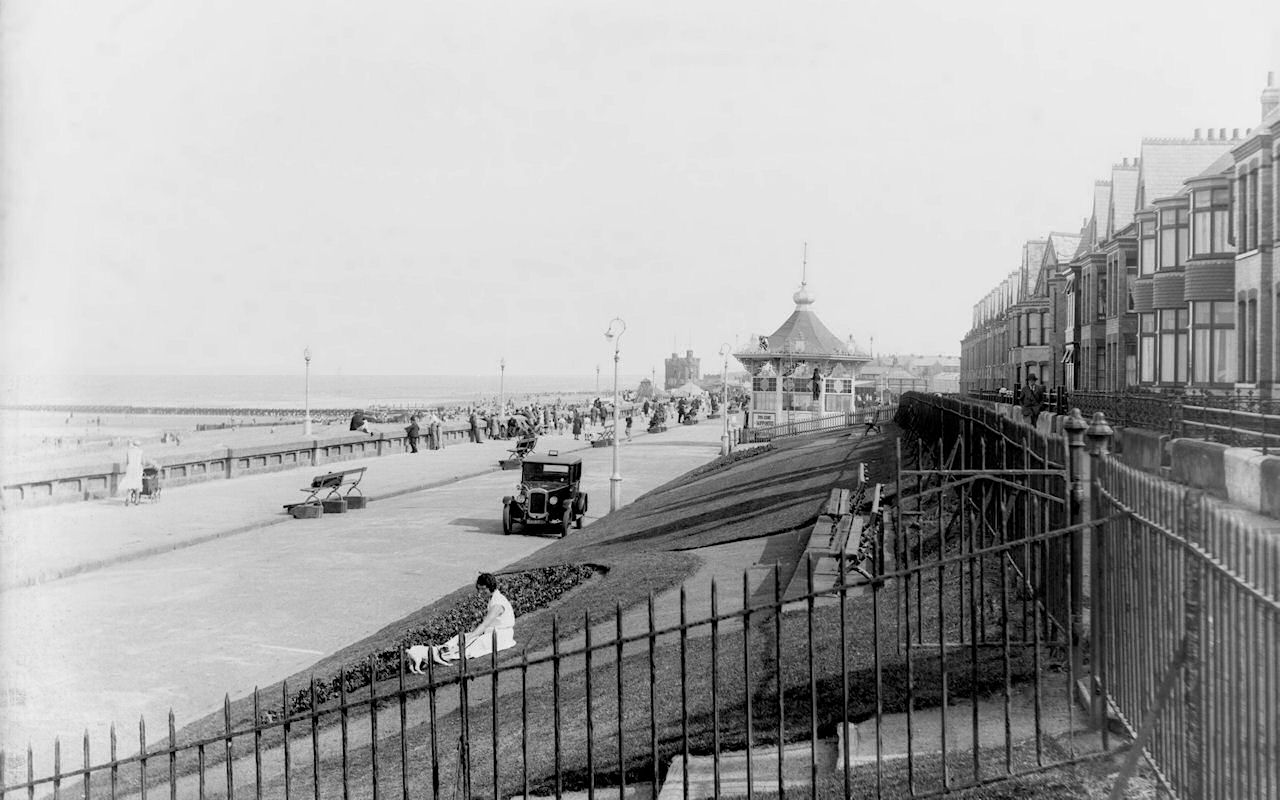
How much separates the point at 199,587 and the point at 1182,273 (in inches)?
1039

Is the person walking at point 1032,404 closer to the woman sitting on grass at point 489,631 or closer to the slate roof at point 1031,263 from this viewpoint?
the woman sitting on grass at point 489,631

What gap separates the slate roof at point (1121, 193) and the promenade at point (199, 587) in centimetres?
2172

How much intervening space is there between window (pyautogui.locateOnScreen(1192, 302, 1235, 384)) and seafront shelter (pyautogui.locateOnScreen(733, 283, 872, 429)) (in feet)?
128

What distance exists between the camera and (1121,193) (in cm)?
4259

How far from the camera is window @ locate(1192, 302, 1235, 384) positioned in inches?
1139

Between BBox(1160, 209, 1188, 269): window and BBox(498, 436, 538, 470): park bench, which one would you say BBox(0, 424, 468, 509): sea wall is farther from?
BBox(1160, 209, 1188, 269): window

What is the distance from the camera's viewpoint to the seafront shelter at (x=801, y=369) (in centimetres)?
7075

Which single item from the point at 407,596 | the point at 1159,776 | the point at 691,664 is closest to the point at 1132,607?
the point at 1159,776

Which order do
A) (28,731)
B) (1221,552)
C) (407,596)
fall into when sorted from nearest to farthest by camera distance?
(1221,552) < (28,731) < (407,596)

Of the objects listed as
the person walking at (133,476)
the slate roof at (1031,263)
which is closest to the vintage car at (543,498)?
the person walking at (133,476)

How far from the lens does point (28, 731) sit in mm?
10938

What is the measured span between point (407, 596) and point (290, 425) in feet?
273

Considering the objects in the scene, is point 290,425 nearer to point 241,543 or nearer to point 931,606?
point 241,543

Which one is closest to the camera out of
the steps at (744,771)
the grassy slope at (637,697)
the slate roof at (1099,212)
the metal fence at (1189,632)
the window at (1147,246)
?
the metal fence at (1189,632)
